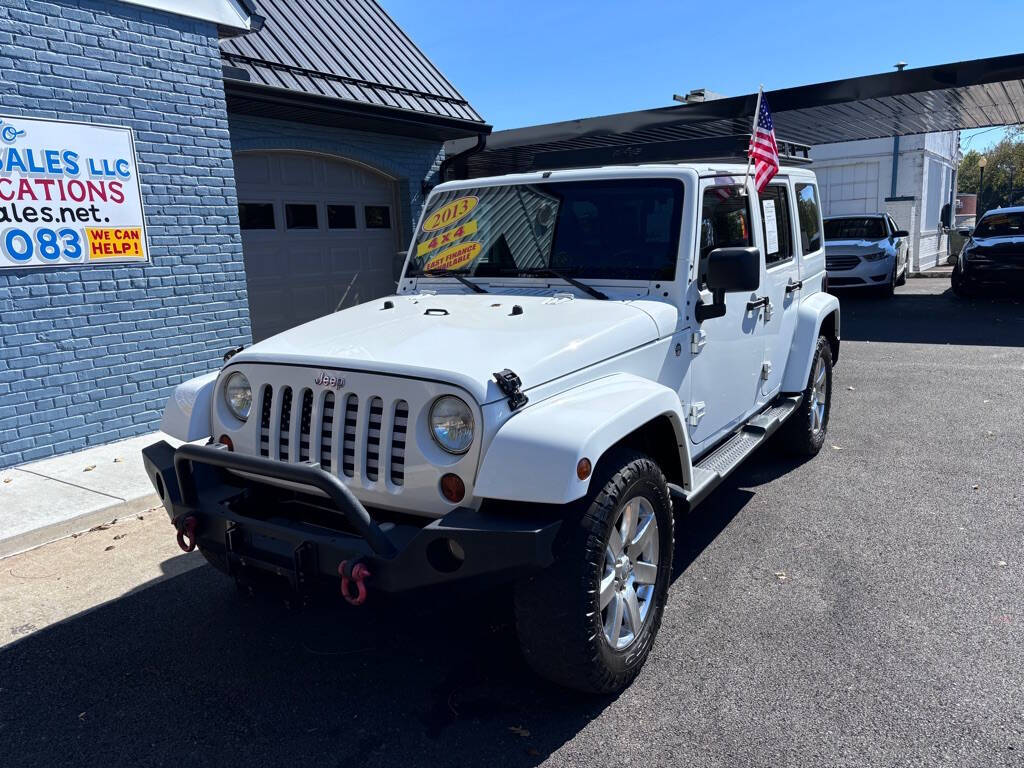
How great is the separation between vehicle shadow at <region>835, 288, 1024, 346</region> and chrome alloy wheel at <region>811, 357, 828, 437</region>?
18.9 feet

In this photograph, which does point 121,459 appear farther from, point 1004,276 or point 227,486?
point 1004,276

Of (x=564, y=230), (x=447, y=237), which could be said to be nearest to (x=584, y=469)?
(x=564, y=230)

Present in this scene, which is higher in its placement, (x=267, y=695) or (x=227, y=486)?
(x=227, y=486)

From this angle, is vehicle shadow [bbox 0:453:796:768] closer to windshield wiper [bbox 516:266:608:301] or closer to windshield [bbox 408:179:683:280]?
windshield wiper [bbox 516:266:608:301]

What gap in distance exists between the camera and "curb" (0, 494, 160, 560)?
4629 mm

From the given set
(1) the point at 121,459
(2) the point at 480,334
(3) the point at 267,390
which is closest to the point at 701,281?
(2) the point at 480,334

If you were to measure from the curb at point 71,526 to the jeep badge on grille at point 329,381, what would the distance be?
2.85 m

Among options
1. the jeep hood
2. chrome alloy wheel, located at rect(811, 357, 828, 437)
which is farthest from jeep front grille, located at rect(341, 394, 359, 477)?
chrome alloy wheel, located at rect(811, 357, 828, 437)

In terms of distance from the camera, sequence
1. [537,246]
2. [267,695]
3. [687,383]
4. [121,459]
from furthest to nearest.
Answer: [121,459]
[537,246]
[687,383]
[267,695]

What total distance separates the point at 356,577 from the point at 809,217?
A: 475 centimetres

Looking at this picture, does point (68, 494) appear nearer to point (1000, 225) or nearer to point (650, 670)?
point (650, 670)

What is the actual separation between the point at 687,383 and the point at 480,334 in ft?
3.95

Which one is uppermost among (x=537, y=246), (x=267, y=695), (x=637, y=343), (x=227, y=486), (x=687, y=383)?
(x=537, y=246)

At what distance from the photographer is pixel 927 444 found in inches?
243
